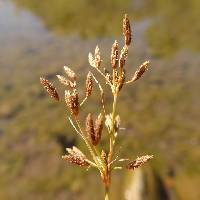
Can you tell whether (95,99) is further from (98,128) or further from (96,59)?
(98,128)

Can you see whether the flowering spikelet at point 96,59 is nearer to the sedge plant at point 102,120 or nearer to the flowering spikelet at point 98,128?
the sedge plant at point 102,120

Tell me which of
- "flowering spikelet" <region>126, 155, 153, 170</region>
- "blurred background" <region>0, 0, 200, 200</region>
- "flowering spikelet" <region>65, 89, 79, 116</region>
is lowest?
"flowering spikelet" <region>126, 155, 153, 170</region>

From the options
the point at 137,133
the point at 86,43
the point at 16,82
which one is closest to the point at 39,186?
the point at 137,133

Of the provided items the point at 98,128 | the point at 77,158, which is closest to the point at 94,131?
the point at 98,128

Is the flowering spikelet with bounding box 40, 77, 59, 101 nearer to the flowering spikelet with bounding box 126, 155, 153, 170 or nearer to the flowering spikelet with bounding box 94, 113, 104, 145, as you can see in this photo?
the flowering spikelet with bounding box 94, 113, 104, 145

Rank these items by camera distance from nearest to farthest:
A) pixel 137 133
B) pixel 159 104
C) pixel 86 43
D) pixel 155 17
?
pixel 137 133 < pixel 159 104 < pixel 86 43 < pixel 155 17

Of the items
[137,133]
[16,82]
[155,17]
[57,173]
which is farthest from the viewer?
[155,17]

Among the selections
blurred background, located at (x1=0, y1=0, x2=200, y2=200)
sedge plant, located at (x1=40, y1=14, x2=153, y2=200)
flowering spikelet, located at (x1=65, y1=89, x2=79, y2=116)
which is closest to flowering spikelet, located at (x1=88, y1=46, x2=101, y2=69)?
sedge plant, located at (x1=40, y1=14, x2=153, y2=200)

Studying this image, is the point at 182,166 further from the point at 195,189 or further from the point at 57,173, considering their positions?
the point at 57,173
